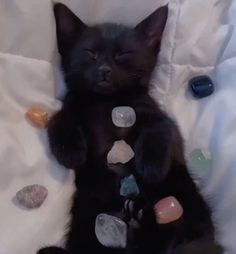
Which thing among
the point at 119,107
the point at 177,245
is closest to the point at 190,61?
the point at 119,107

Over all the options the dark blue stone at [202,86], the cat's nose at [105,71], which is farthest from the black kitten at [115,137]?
the dark blue stone at [202,86]

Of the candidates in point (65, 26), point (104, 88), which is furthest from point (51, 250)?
point (65, 26)

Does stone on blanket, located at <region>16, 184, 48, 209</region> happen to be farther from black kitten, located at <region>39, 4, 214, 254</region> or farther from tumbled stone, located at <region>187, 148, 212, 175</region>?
tumbled stone, located at <region>187, 148, 212, 175</region>

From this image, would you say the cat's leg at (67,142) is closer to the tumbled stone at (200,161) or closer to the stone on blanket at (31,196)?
the stone on blanket at (31,196)

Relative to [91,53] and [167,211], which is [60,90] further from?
[167,211]

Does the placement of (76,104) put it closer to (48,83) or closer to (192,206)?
(48,83)

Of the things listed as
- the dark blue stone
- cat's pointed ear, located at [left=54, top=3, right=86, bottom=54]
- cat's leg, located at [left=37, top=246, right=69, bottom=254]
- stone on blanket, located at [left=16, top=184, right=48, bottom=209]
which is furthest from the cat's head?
cat's leg, located at [left=37, top=246, right=69, bottom=254]
